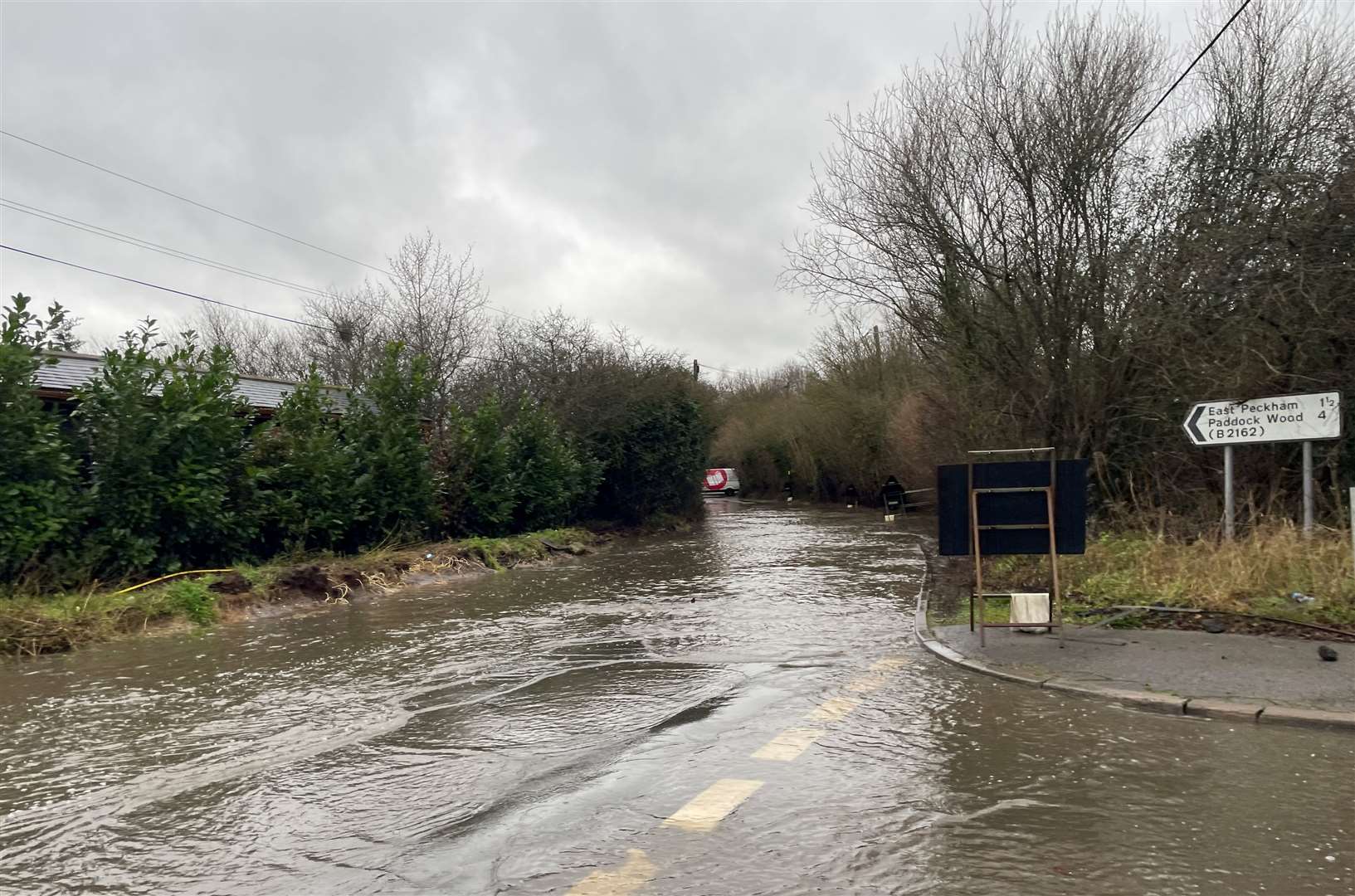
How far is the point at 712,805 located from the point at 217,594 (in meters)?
9.50

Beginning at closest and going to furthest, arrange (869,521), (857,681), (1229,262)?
(857,681)
(1229,262)
(869,521)

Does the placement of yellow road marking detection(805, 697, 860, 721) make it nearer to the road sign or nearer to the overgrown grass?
the overgrown grass

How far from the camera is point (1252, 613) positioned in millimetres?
8344

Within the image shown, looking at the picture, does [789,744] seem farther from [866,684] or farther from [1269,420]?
[1269,420]

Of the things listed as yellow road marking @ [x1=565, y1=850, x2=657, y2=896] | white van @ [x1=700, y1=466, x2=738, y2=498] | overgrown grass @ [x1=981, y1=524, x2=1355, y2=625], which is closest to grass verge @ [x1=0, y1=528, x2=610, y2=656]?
yellow road marking @ [x1=565, y1=850, x2=657, y2=896]

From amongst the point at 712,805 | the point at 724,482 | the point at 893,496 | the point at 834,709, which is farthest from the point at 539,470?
the point at 724,482

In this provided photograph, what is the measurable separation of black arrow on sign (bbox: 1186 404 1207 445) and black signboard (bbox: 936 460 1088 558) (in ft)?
9.23

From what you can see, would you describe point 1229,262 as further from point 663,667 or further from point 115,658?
point 115,658

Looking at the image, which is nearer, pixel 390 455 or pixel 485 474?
pixel 390 455

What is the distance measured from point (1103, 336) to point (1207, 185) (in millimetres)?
2564

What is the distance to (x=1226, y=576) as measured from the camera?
358 inches

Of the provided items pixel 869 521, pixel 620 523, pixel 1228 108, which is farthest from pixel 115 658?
pixel 869 521

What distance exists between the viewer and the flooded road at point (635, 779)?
4.06 metres

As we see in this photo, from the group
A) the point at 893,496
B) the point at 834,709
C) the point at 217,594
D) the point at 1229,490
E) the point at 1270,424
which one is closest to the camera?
the point at 834,709
